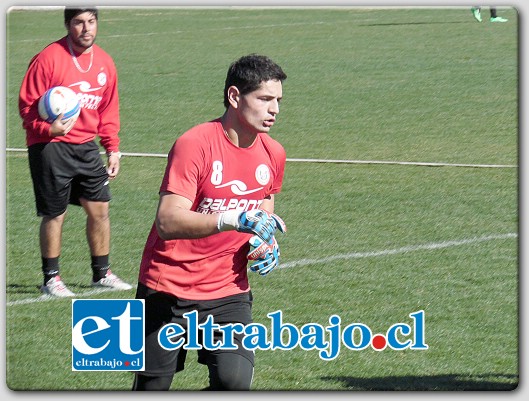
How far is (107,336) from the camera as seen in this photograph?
7.49 m

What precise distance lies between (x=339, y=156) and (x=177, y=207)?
9.98 meters

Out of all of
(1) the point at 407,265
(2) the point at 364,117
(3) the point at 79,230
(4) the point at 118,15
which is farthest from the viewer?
(4) the point at 118,15

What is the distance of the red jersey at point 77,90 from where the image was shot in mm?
9094

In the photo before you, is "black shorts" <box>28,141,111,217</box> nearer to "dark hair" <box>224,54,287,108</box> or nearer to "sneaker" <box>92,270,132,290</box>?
"sneaker" <box>92,270,132,290</box>

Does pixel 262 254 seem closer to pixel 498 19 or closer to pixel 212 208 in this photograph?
pixel 212 208

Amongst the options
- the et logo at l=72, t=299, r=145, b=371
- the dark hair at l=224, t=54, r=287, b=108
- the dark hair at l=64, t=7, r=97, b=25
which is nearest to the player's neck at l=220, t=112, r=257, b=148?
the dark hair at l=224, t=54, r=287, b=108

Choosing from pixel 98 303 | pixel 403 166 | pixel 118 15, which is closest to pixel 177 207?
pixel 98 303

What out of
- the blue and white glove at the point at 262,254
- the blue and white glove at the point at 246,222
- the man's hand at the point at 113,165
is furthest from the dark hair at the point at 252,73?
the man's hand at the point at 113,165

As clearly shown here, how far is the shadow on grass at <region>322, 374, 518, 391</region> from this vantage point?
7.64 m

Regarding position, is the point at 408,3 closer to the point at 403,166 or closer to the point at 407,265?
the point at 407,265

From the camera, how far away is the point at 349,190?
13.6m

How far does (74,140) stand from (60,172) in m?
0.26

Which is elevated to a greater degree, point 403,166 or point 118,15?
point 118,15

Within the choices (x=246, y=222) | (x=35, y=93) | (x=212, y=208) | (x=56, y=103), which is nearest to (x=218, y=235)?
(x=212, y=208)
